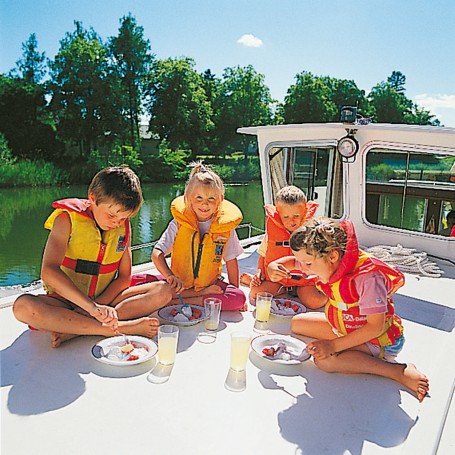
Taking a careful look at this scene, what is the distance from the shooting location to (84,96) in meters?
28.7

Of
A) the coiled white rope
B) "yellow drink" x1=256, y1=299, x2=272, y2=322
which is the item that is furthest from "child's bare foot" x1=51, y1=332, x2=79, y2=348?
the coiled white rope

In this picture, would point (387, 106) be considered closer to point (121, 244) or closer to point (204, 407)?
point (121, 244)

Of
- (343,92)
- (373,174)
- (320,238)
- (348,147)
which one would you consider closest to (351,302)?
(320,238)

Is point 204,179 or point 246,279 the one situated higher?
point 204,179

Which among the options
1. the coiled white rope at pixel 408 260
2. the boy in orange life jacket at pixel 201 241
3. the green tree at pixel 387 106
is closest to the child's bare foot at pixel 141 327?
the boy in orange life jacket at pixel 201 241

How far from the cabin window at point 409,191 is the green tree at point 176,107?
97.7ft

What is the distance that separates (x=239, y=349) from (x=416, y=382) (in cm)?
83

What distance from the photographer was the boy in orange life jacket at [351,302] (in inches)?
82.4

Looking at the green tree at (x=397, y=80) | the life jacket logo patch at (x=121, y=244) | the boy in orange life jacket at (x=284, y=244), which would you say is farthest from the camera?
the green tree at (x=397, y=80)

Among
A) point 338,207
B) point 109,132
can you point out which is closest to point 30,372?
point 338,207

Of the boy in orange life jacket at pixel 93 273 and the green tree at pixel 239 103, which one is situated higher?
the green tree at pixel 239 103

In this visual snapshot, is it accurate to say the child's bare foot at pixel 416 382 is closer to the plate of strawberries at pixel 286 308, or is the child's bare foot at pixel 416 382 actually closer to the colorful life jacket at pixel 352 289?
the colorful life jacket at pixel 352 289

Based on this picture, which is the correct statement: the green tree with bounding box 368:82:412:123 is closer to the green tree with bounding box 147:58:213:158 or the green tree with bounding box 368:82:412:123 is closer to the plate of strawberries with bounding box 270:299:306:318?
the green tree with bounding box 147:58:213:158

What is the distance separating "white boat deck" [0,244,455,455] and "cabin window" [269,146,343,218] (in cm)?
300
